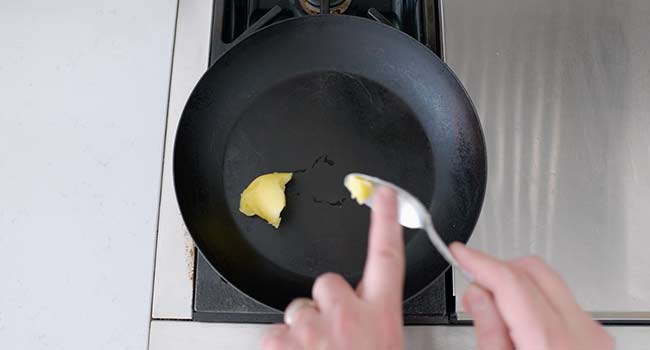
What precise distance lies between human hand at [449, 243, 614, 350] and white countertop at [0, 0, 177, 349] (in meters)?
0.35

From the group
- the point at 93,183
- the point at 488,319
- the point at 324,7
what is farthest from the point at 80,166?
the point at 488,319

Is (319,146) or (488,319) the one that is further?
(319,146)

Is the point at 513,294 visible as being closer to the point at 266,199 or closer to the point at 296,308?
the point at 296,308

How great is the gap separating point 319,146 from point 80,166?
271mm

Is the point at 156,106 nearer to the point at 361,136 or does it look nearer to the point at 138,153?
the point at 138,153

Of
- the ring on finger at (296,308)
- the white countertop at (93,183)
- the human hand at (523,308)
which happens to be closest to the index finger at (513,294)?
the human hand at (523,308)

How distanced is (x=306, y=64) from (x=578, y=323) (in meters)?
0.40

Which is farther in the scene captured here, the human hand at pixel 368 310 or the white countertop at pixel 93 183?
the white countertop at pixel 93 183

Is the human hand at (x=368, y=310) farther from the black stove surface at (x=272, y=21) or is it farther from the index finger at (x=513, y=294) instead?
the black stove surface at (x=272, y=21)

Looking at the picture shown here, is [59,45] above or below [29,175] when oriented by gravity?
above

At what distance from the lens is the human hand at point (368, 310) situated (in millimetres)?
370

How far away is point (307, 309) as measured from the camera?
39cm

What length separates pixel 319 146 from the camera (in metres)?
A: 0.62

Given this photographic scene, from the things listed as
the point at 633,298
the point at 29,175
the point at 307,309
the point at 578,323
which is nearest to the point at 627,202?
the point at 633,298
